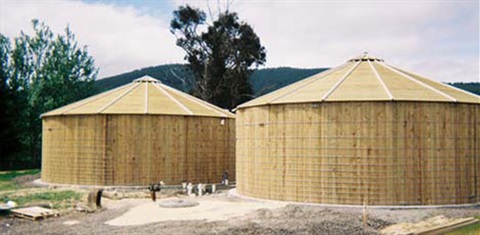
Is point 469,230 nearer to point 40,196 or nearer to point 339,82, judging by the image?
point 339,82

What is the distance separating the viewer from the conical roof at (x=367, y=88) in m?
18.4

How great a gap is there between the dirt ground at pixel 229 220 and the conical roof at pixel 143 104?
7.87 meters

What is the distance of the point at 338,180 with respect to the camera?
1819 centimetres

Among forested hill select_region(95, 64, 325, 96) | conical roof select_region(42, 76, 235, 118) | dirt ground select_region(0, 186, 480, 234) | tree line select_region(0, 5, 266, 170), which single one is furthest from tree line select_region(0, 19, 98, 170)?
forested hill select_region(95, 64, 325, 96)

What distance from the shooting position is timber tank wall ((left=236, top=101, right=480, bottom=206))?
17891 millimetres

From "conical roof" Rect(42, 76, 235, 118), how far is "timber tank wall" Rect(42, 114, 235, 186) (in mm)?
363

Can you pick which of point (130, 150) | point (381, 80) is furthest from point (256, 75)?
point (381, 80)

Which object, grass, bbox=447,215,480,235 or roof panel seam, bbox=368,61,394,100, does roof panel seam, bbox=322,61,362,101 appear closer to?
roof panel seam, bbox=368,61,394,100

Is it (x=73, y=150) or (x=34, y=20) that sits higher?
(x=34, y=20)

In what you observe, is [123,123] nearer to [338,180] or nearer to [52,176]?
[52,176]

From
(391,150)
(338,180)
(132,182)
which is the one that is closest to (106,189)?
(132,182)

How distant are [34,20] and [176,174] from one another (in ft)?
111

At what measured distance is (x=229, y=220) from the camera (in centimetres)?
1606

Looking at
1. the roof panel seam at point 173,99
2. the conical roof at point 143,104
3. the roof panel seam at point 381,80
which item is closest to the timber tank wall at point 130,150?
the conical roof at point 143,104
